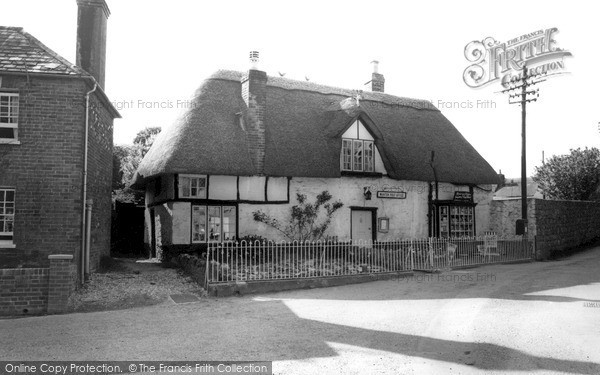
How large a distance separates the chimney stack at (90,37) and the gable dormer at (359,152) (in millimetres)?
9231

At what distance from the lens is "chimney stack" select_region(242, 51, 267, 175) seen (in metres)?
17.6

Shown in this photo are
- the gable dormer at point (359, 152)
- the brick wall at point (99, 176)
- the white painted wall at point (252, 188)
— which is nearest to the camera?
the brick wall at point (99, 176)

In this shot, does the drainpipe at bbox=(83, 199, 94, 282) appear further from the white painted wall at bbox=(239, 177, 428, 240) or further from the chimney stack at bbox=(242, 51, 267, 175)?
the chimney stack at bbox=(242, 51, 267, 175)

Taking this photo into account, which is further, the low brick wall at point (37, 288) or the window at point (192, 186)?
the window at point (192, 186)

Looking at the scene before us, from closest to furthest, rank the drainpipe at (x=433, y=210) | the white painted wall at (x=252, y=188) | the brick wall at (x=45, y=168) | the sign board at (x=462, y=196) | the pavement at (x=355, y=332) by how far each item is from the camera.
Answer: the pavement at (x=355, y=332), the brick wall at (x=45, y=168), the white painted wall at (x=252, y=188), the drainpipe at (x=433, y=210), the sign board at (x=462, y=196)

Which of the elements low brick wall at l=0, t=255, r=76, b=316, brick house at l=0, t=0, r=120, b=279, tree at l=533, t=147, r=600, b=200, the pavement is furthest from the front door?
tree at l=533, t=147, r=600, b=200

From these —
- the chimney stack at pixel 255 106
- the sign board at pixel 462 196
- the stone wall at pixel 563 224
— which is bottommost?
the stone wall at pixel 563 224

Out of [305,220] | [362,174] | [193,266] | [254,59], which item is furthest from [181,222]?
[362,174]

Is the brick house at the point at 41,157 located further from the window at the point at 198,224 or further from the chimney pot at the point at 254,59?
the chimney pot at the point at 254,59

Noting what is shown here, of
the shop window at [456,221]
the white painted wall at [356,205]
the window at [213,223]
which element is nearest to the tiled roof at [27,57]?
the window at [213,223]

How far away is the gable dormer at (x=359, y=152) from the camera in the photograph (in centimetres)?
1945

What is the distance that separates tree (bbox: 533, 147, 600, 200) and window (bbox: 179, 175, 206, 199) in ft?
74.5

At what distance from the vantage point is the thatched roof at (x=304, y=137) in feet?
54.3

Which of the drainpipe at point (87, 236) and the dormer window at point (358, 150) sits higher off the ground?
the dormer window at point (358, 150)
